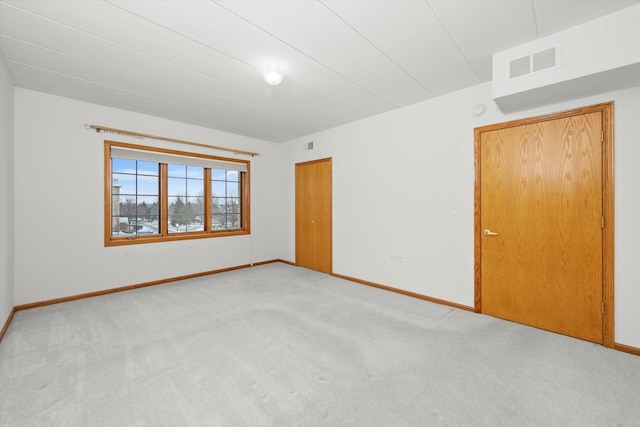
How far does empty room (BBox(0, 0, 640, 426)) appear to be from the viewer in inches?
74.2

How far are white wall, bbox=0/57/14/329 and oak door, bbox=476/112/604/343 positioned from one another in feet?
16.6

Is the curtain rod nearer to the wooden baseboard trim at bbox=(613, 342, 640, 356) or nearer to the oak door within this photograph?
the oak door

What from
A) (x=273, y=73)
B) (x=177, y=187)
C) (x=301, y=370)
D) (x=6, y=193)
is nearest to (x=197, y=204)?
Result: (x=177, y=187)

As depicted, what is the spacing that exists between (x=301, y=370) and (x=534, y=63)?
3.24 m

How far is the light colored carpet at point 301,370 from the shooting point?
65.1 inches

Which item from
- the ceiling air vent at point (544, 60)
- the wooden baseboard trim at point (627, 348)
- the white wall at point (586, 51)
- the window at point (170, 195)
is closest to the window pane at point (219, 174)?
the window at point (170, 195)

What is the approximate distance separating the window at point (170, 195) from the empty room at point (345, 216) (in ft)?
0.14

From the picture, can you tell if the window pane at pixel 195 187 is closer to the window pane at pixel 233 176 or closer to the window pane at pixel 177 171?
the window pane at pixel 177 171

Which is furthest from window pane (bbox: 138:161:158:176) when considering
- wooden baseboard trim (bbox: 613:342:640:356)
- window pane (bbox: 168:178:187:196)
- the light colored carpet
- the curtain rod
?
wooden baseboard trim (bbox: 613:342:640:356)

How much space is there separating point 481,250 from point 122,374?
3.68 metres

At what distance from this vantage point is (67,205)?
11.8 ft

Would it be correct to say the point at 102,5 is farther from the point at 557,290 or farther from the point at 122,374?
the point at 557,290

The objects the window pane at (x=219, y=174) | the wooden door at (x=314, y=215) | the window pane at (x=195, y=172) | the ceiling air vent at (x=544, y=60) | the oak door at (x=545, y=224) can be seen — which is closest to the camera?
the ceiling air vent at (x=544, y=60)

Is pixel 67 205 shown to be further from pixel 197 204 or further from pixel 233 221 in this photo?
pixel 233 221
